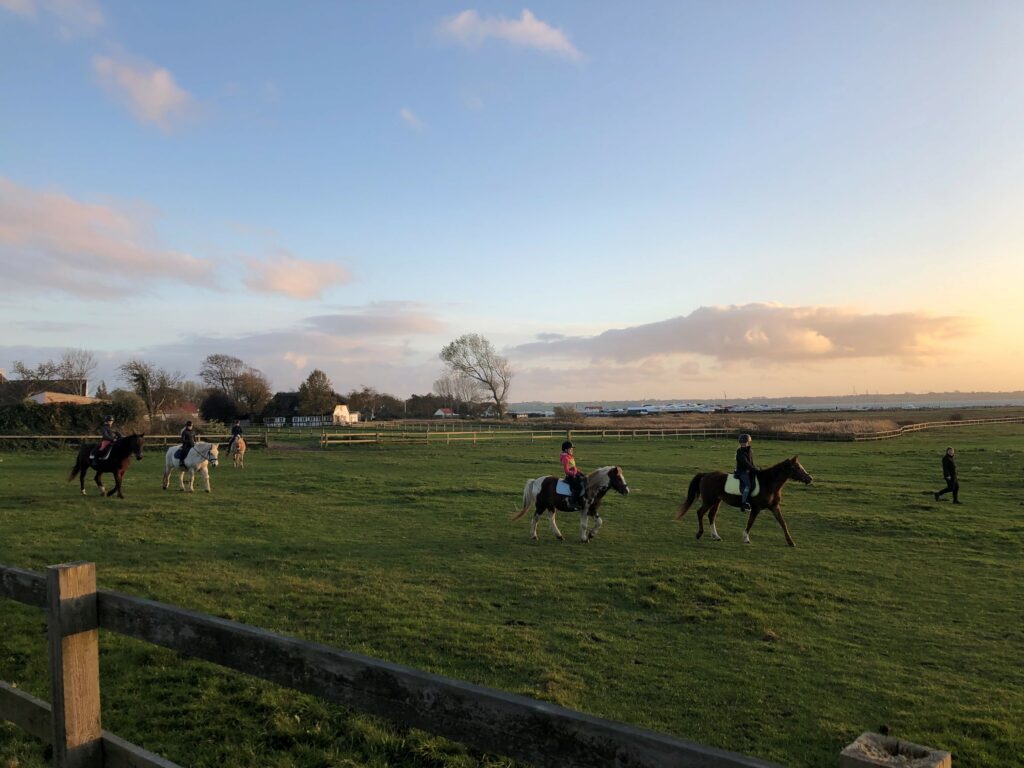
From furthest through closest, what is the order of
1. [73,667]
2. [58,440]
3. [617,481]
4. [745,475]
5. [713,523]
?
1. [58,440]
2. [713,523]
3. [745,475]
4. [617,481]
5. [73,667]

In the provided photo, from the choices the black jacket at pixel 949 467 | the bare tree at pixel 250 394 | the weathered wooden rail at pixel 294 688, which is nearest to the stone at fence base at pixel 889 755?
the weathered wooden rail at pixel 294 688

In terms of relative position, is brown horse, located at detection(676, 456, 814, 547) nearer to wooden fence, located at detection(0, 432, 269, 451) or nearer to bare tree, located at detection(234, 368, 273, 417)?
wooden fence, located at detection(0, 432, 269, 451)

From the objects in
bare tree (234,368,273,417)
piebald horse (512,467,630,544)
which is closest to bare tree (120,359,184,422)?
bare tree (234,368,273,417)

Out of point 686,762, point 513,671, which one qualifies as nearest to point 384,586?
point 513,671

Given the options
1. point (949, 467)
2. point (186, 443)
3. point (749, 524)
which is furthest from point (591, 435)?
point (749, 524)

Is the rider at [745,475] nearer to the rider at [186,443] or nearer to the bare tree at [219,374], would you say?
the rider at [186,443]

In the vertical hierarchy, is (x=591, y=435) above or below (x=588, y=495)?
below

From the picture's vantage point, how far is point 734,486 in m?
14.4

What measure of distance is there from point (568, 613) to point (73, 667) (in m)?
6.61

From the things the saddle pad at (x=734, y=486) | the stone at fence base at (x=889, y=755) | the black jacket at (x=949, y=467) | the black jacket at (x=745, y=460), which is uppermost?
the stone at fence base at (x=889, y=755)

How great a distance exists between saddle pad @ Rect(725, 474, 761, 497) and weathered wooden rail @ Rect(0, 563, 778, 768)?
519 inches

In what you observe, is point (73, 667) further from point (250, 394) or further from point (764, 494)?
point (250, 394)

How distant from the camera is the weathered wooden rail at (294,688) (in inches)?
75.0

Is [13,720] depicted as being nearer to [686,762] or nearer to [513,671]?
[686,762]
